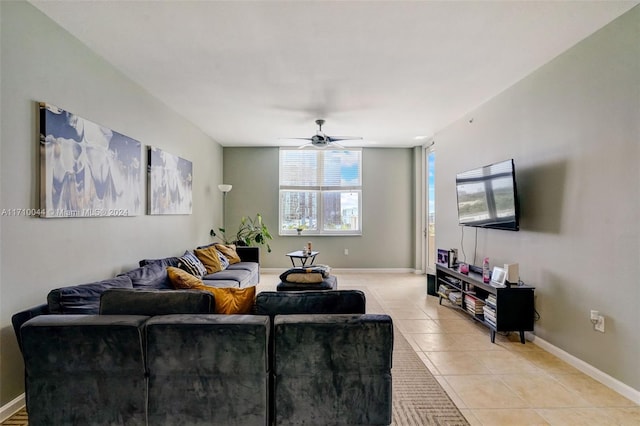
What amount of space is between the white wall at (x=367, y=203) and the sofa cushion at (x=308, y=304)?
5.00 meters

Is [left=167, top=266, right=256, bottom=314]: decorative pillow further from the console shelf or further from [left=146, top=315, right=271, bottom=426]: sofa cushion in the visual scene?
the console shelf

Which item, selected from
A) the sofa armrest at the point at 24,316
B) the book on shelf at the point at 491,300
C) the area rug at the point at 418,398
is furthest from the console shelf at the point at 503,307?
the sofa armrest at the point at 24,316

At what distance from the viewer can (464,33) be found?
2.51 metres

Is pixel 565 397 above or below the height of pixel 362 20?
below

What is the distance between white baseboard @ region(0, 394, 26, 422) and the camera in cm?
199

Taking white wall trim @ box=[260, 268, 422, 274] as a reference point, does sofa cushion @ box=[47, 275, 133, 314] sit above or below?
above

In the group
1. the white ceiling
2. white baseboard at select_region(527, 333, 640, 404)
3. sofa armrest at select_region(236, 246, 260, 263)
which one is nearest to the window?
sofa armrest at select_region(236, 246, 260, 263)

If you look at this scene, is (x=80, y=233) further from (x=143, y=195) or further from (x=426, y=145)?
(x=426, y=145)

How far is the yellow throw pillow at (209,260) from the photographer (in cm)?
448

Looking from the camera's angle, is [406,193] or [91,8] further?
[406,193]

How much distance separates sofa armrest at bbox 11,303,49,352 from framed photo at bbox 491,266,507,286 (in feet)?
12.7

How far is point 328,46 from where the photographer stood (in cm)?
271

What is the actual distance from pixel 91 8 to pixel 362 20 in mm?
1919

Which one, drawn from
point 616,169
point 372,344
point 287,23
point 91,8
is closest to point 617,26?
point 616,169
